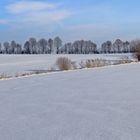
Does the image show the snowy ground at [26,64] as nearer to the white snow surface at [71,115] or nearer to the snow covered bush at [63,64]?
the snow covered bush at [63,64]

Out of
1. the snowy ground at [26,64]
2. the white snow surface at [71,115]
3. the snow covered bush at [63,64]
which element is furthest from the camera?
the snowy ground at [26,64]

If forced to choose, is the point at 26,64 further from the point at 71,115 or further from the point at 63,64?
the point at 71,115

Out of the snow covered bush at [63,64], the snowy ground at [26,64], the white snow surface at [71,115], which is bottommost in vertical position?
the snowy ground at [26,64]

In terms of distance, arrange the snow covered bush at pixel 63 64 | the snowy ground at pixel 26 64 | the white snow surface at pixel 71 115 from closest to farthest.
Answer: the white snow surface at pixel 71 115
the snow covered bush at pixel 63 64
the snowy ground at pixel 26 64

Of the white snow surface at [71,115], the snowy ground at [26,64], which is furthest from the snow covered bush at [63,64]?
the white snow surface at [71,115]

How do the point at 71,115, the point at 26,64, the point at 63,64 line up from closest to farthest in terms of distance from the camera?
the point at 71,115 < the point at 63,64 < the point at 26,64

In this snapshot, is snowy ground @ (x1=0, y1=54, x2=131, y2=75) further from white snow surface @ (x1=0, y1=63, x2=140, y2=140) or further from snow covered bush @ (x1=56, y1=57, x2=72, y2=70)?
white snow surface @ (x1=0, y1=63, x2=140, y2=140)

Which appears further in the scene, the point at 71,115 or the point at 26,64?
the point at 26,64

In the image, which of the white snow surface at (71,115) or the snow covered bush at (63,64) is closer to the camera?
the white snow surface at (71,115)

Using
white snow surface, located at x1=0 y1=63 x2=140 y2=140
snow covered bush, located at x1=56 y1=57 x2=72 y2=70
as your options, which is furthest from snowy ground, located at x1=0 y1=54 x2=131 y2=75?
white snow surface, located at x1=0 y1=63 x2=140 y2=140

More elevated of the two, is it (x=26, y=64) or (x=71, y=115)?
(x=71, y=115)

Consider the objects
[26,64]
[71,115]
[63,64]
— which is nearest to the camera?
[71,115]

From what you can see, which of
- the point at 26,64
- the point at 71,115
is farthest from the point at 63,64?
the point at 71,115

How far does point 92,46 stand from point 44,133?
272 ft
